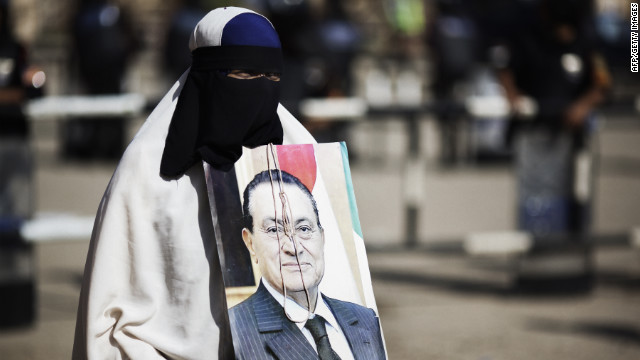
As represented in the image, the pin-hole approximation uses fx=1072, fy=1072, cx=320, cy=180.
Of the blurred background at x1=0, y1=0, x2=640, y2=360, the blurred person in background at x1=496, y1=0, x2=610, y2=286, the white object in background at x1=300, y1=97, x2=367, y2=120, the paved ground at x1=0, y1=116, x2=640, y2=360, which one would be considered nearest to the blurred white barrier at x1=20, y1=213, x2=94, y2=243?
the blurred background at x1=0, y1=0, x2=640, y2=360

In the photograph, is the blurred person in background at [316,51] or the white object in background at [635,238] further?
the blurred person in background at [316,51]

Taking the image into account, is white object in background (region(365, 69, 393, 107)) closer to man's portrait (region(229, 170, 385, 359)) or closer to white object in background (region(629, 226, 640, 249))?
white object in background (region(629, 226, 640, 249))

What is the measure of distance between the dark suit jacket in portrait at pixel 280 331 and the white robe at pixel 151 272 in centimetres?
14

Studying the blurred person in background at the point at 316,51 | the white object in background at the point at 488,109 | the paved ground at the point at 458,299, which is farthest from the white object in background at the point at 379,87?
the white object in background at the point at 488,109

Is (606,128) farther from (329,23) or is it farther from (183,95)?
(183,95)

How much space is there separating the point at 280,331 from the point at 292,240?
229 mm

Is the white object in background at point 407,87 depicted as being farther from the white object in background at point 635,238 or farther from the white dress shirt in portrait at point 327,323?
the white dress shirt in portrait at point 327,323

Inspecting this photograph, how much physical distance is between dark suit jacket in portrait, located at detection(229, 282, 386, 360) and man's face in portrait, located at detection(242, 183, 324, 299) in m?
0.05

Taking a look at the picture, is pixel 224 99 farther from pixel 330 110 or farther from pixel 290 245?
pixel 330 110

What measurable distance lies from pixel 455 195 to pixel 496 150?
254 centimetres

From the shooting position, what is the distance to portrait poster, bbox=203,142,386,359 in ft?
8.40

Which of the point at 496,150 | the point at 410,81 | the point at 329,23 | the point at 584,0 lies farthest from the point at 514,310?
the point at 410,81

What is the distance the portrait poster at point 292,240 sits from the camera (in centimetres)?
256

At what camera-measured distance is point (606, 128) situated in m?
19.2
